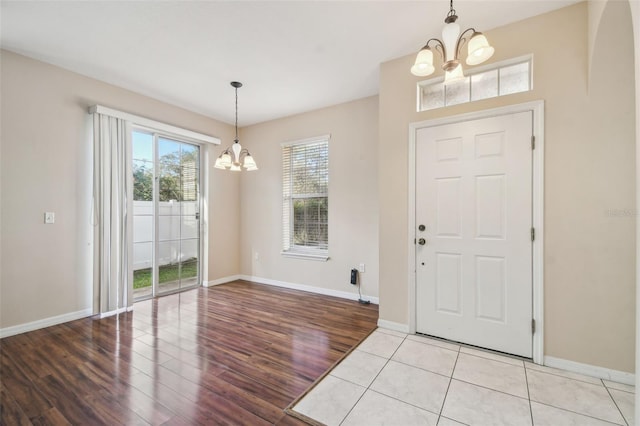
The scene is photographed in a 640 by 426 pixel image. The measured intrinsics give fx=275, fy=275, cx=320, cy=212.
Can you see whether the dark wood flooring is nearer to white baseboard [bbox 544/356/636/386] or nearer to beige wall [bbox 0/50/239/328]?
beige wall [bbox 0/50/239/328]

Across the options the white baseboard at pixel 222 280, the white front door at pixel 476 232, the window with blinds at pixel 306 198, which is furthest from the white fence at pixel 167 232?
the white front door at pixel 476 232

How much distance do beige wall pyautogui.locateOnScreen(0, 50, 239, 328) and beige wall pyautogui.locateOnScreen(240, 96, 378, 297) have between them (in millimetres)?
2239

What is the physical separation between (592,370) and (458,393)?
1.17 meters

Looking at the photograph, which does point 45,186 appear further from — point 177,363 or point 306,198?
point 306,198

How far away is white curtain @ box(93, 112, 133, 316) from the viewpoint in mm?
3393

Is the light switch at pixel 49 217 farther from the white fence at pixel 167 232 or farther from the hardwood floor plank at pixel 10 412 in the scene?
the hardwood floor plank at pixel 10 412

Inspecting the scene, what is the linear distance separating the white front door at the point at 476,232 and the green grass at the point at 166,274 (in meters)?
3.70

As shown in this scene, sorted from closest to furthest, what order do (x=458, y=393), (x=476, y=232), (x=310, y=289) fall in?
(x=458, y=393) < (x=476, y=232) < (x=310, y=289)

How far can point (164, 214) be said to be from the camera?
426 cm

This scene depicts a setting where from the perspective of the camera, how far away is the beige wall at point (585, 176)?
2.05m

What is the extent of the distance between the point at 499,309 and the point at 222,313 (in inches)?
121

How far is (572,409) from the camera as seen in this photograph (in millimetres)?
1782

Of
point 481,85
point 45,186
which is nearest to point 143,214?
point 45,186

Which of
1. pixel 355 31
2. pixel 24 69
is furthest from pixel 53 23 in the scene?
pixel 355 31
